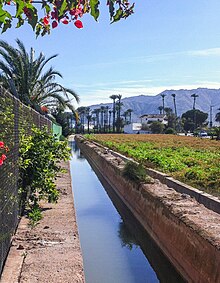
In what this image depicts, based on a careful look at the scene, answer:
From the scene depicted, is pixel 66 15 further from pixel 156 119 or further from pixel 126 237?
pixel 156 119

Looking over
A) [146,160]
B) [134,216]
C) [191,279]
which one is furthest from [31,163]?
[146,160]

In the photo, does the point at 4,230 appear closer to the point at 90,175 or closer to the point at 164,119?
the point at 90,175

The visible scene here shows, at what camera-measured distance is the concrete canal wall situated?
5.98 m

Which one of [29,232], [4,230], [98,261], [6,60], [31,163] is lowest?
[98,261]

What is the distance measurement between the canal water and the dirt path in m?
1.20

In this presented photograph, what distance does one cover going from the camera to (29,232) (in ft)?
22.3

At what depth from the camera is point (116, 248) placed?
31.9 feet

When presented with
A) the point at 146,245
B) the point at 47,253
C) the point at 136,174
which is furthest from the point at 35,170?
the point at 136,174

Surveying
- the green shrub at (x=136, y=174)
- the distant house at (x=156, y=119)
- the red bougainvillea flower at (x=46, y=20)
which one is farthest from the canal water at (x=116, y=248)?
the distant house at (x=156, y=119)

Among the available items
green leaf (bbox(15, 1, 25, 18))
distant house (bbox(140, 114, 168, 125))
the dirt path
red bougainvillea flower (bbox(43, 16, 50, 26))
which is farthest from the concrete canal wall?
distant house (bbox(140, 114, 168, 125))

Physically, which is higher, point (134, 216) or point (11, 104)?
point (11, 104)

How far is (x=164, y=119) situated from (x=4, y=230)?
131703 millimetres

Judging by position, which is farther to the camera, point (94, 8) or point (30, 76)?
point (30, 76)

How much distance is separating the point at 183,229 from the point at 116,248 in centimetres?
286
